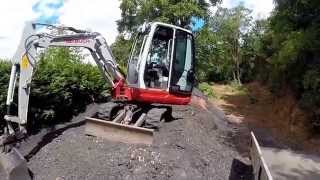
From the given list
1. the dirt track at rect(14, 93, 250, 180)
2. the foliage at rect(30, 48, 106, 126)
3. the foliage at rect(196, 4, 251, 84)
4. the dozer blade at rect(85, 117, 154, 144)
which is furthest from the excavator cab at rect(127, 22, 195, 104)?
the foliage at rect(196, 4, 251, 84)

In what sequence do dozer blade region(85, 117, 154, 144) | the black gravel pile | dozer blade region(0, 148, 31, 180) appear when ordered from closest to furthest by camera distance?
dozer blade region(0, 148, 31, 180), the black gravel pile, dozer blade region(85, 117, 154, 144)

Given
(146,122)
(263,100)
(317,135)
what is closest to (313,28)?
(317,135)

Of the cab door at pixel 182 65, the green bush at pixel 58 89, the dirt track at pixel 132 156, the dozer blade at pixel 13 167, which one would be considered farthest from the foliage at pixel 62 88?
the dozer blade at pixel 13 167

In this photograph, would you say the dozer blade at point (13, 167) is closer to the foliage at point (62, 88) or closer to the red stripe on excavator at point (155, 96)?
the foliage at point (62, 88)

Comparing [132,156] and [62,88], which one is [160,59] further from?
[132,156]

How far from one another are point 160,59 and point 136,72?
0.76 meters

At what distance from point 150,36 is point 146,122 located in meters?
2.00

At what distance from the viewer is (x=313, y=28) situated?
48.3ft

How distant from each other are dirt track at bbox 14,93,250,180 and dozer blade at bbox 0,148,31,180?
0.48 m

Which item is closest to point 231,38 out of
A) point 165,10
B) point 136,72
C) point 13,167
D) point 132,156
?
point 165,10

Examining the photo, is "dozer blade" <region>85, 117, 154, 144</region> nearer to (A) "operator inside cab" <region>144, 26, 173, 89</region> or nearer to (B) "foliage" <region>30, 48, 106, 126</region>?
(A) "operator inside cab" <region>144, 26, 173, 89</region>

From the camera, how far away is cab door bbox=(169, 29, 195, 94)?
1215 cm

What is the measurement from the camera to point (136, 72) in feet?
38.5

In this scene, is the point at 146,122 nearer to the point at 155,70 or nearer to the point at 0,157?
the point at 155,70
